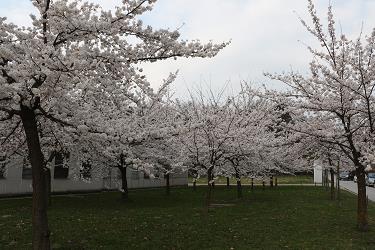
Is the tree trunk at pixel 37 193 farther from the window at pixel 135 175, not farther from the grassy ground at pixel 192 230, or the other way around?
the window at pixel 135 175

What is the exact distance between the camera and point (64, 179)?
28766 millimetres

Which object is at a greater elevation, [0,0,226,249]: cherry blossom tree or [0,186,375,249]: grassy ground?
[0,0,226,249]: cherry blossom tree

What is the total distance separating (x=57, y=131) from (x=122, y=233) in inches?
125

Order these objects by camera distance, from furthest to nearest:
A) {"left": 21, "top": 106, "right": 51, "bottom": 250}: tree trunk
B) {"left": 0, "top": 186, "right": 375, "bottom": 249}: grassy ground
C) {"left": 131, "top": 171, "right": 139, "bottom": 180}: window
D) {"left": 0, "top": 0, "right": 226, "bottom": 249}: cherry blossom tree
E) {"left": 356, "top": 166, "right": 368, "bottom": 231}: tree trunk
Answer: {"left": 131, "top": 171, "right": 139, "bottom": 180}: window
{"left": 356, "top": 166, "right": 368, "bottom": 231}: tree trunk
{"left": 0, "top": 186, "right": 375, "bottom": 249}: grassy ground
{"left": 21, "top": 106, "right": 51, "bottom": 250}: tree trunk
{"left": 0, "top": 0, "right": 226, "bottom": 249}: cherry blossom tree

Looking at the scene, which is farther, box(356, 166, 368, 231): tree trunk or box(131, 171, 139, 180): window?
box(131, 171, 139, 180): window

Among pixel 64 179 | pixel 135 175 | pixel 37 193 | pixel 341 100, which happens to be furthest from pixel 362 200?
pixel 135 175

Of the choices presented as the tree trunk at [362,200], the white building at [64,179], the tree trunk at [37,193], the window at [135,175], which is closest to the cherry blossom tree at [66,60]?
the tree trunk at [37,193]

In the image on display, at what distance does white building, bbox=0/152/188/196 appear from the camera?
75.5 ft

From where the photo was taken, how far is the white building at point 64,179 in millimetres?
23023

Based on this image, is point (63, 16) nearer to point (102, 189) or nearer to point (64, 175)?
point (64, 175)

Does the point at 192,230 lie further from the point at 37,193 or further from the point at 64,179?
the point at 64,179

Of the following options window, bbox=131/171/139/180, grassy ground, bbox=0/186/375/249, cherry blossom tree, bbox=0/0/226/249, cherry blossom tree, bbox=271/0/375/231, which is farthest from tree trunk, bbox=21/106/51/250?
window, bbox=131/171/139/180

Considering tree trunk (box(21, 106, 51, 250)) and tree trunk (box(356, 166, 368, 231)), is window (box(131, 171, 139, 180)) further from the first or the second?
tree trunk (box(21, 106, 51, 250))

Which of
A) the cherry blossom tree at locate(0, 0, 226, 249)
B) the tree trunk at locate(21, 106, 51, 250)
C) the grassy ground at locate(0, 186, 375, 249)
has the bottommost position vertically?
the grassy ground at locate(0, 186, 375, 249)
